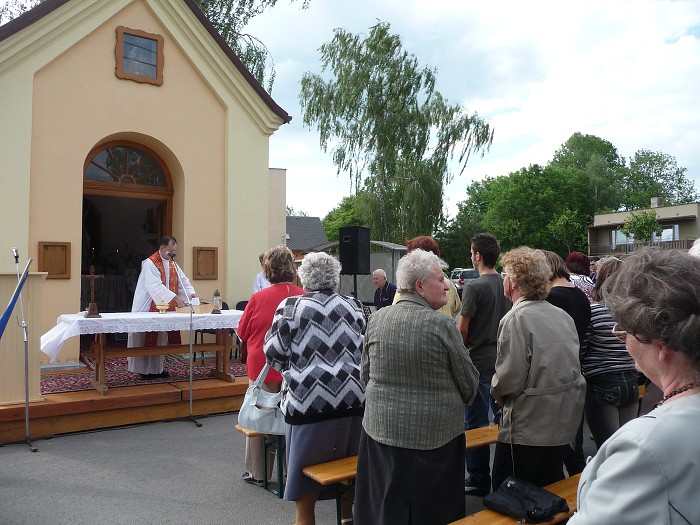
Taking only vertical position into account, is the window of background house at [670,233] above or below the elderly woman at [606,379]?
above

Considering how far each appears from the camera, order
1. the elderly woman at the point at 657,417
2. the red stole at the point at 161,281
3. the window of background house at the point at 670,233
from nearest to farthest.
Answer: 1. the elderly woman at the point at 657,417
2. the red stole at the point at 161,281
3. the window of background house at the point at 670,233

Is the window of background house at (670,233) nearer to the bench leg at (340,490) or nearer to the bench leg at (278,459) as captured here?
the bench leg at (278,459)

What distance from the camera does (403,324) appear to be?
9.80 ft

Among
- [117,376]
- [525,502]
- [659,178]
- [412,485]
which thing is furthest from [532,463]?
[659,178]

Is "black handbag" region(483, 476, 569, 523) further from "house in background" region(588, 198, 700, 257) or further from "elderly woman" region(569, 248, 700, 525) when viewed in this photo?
"house in background" region(588, 198, 700, 257)

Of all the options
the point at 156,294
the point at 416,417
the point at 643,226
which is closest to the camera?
the point at 416,417

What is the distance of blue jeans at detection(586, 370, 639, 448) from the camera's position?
4.19m

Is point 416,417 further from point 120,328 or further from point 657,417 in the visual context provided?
point 120,328

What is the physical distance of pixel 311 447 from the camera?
3.74 m

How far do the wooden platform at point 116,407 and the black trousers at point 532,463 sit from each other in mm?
4463

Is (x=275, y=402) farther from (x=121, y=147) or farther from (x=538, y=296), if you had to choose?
(x=121, y=147)

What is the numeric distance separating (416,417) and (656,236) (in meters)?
48.0

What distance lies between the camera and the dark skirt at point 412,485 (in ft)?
9.64

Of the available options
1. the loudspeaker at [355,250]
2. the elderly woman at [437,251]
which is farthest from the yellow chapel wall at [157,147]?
the elderly woman at [437,251]
